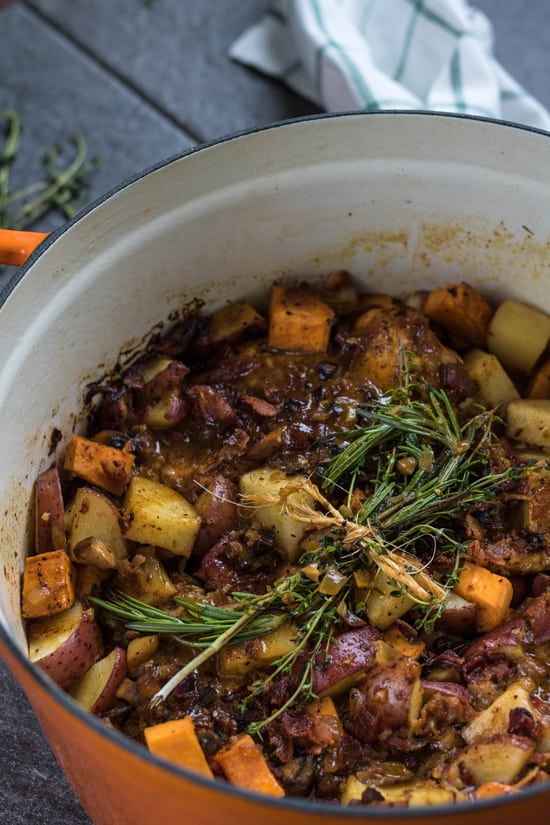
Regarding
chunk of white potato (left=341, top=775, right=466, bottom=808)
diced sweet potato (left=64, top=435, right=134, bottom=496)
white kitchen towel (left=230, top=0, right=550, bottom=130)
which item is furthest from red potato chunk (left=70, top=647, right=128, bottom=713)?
white kitchen towel (left=230, top=0, right=550, bottom=130)

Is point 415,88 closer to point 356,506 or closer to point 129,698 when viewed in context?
point 356,506

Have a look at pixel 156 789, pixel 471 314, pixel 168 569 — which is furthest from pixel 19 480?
pixel 471 314

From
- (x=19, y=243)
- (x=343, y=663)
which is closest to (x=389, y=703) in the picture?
(x=343, y=663)

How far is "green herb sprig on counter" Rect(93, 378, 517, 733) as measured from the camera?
1752 millimetres

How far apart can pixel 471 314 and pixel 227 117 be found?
122cm

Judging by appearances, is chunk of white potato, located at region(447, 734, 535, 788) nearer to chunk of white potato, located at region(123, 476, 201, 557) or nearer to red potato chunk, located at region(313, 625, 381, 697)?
red potato chunk, located at region(313, 625, 381, 697)

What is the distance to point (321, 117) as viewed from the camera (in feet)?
6.55

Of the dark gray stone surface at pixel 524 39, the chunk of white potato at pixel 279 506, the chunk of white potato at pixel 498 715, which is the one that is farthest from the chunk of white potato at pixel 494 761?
the dark gray stone surface at pixel 524 39

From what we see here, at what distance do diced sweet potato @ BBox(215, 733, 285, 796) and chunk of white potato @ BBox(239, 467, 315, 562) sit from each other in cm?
37

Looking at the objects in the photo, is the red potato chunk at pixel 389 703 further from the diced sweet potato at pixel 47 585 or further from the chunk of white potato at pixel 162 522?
the diced sweet potato at pixel 47 585

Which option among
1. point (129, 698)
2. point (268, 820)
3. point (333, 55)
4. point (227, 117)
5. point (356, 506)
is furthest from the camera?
point (227, 117)

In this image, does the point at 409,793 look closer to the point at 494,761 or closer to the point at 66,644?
the point at 494,761

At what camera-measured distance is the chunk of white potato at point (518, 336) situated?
2.19 meters

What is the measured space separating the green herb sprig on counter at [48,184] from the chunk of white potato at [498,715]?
180 cm
